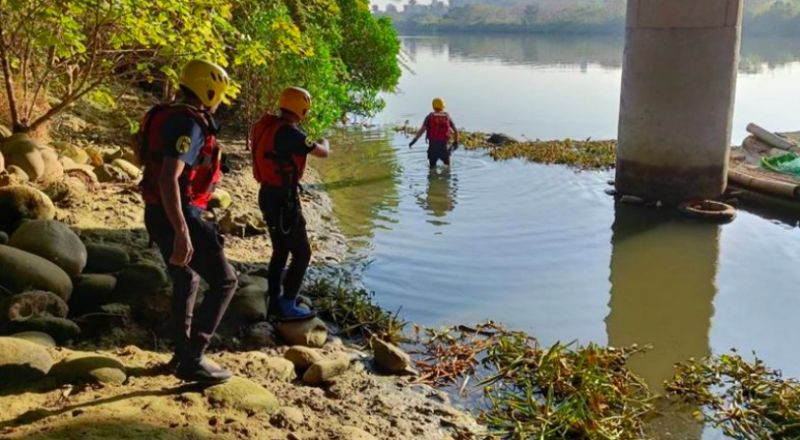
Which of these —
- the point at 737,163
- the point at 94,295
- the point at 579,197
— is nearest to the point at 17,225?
the point at 94,295

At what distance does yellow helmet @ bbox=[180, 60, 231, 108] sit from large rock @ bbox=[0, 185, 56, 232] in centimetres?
306

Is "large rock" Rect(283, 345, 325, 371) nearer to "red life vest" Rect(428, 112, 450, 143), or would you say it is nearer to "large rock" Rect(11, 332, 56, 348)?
"large rock" Rect(11, 332, 56, 348)

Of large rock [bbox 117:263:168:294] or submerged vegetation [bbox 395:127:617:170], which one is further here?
submerged vegetation [bbox 395:127:617:170]

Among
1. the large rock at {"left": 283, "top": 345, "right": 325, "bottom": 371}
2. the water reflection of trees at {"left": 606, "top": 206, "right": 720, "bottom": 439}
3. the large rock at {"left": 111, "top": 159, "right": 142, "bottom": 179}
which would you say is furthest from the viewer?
the large rock at {"left": 111, "top": 159, "right": 142, "bottom": 179}

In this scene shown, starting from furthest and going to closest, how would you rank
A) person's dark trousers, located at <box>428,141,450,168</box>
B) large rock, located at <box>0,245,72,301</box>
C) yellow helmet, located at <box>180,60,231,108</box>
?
person's dark trousers, located at <box>428,141,450,168</box>, large rock, located at <box>0,245,72,301</box>, yellow helmet, located at <box>180,60,231,108</box>

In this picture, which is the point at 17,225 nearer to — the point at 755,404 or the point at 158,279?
the point at 158,279

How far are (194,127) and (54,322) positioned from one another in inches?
78.2

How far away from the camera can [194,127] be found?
13.8ft

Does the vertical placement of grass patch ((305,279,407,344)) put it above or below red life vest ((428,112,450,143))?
below

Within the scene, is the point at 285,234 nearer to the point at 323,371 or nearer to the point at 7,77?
the point at 323,371

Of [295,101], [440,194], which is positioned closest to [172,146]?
[295,101]

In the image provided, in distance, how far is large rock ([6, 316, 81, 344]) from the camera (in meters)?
4.99

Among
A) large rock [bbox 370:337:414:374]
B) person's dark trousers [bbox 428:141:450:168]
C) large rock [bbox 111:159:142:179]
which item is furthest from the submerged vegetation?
large rock [bbox 370:337:414:374]

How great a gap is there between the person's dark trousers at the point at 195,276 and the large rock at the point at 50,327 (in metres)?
1.08
